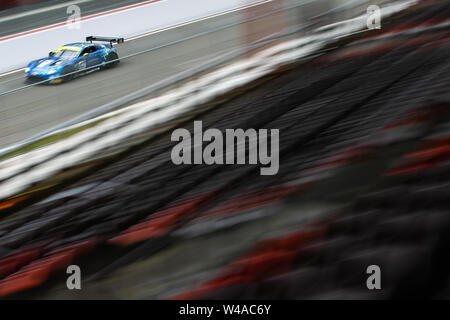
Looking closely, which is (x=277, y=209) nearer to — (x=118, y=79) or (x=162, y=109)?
(x=162, y=109)

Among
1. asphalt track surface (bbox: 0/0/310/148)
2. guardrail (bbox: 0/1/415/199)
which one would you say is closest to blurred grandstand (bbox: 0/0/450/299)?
guardrail (bbox: 0/1/415/199)

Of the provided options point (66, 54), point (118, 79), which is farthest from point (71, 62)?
point (118, 79)

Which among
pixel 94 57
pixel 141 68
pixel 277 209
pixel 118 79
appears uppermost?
pixel 94 57

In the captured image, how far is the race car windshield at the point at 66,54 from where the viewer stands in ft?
22.8

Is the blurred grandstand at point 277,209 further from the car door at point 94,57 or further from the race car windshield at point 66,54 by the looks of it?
the race car windshield at point 66,54

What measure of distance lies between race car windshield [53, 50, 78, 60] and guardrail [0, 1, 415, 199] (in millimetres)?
1842

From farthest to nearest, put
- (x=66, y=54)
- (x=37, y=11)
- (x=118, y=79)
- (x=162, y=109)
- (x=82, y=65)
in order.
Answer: (x=37, y=11), (x=66, y=54), (x=82, y=65), (x=118, y=79), (x=162, y=109)

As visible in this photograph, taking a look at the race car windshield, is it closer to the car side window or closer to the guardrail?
the car side window

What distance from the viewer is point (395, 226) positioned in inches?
92.4

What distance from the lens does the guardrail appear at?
454 centimetres

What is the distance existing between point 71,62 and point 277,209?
192 inches

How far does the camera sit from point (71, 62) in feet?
22.4
